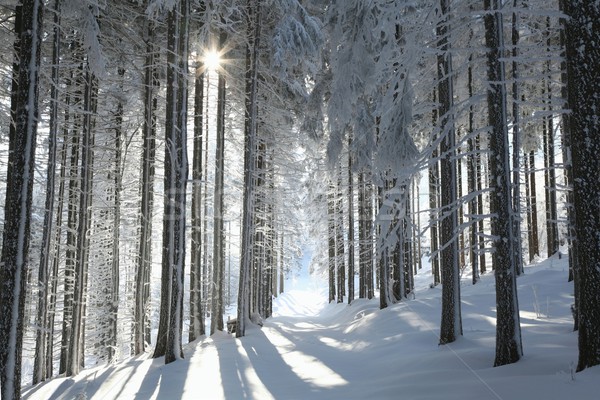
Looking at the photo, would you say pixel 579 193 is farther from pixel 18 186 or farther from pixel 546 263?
pixel 546 263

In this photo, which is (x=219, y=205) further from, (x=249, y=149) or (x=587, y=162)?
(x=587, y=162)

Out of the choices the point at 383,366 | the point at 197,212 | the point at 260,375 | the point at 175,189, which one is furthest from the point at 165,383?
the point at 197,212

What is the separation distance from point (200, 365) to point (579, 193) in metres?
7.61

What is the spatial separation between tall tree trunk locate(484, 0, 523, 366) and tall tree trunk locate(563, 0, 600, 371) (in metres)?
1.28

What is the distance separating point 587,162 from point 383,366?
507 cm

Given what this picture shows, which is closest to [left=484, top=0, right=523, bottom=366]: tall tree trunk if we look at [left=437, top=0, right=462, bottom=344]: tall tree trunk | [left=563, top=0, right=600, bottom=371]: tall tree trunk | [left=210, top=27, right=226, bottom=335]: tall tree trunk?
[left=563, top=0, right=600, bottom=371]: tall tree trunk

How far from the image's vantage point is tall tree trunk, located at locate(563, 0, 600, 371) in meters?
3.98

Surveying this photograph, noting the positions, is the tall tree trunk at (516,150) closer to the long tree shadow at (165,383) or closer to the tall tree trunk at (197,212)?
the long tree shadow at (165,383)

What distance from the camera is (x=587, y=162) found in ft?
13.3

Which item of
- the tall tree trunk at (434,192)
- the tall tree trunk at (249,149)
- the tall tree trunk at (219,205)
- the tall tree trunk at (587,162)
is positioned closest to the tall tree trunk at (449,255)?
the tall tree trunk at (434,192)

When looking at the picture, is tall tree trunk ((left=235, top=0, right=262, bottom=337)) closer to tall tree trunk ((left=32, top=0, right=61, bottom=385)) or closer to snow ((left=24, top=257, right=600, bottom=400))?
snow ((left=24, top=257, right=600, bottom=400))

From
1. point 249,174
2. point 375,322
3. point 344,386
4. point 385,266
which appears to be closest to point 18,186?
point 344,386

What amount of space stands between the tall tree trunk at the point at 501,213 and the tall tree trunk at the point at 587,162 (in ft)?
4.20

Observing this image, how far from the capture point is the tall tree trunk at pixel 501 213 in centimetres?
545
